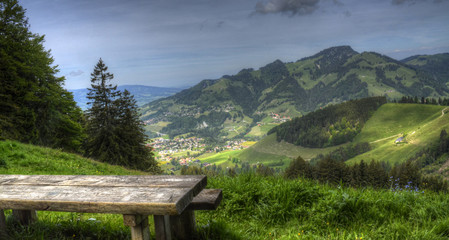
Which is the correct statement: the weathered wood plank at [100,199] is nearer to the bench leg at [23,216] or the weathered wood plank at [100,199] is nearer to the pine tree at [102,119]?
the bench leg at [23,216]

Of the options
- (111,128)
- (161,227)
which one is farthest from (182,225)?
(111,128)

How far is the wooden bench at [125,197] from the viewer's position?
2.57 meters

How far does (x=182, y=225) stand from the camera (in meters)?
3.56

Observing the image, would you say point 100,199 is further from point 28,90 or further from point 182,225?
point 28,90

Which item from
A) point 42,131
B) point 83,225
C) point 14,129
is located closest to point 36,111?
point 42,131

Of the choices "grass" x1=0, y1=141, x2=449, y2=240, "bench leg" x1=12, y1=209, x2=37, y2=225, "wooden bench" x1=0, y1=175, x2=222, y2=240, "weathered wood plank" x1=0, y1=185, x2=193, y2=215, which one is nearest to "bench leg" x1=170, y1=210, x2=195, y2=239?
"wooden bench" x1=0, y1=175, x2=222, y2=240

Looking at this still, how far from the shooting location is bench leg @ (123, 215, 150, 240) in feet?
8.70

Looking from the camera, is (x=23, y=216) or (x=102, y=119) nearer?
(x=23, y=216)

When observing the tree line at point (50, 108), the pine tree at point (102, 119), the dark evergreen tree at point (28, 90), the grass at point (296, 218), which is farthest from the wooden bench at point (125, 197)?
the pine tree at point (102, 119)

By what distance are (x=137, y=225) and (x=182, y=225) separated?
94cm

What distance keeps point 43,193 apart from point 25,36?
96.3 feet

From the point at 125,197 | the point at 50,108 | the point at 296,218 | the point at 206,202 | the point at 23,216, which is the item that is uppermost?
the point at 50,108

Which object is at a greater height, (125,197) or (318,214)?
(125,197)

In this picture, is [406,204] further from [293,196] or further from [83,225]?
[83,225]
